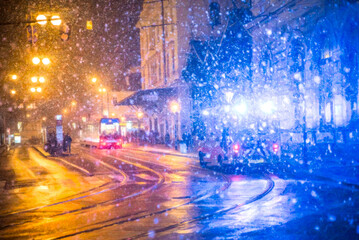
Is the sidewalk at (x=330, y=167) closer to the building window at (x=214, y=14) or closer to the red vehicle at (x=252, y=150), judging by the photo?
the red vehicle at (x=252, y=150)

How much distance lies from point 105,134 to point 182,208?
3562 centimetres

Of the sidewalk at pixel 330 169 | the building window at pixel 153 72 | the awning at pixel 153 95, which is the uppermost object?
the building window at pixel 153 72

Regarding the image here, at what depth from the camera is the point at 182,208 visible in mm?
9523

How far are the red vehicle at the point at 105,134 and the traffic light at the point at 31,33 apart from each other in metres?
29.5

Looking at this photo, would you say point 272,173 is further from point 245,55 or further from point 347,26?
point 245,55

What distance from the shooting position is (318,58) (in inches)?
952

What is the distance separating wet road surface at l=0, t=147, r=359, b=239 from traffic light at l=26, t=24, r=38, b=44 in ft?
16.6

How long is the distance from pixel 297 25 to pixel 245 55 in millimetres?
7775

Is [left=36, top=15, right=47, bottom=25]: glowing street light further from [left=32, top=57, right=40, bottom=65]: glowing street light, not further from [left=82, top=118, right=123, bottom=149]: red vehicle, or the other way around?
[left=82, top=118, right=123, bottom=149]: red vehicle

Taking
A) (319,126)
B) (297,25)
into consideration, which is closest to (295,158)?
(319,126)

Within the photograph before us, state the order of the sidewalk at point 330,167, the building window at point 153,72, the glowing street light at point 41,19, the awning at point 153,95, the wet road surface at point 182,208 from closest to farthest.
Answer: the wet road surface at point 182,208 → the glowing street light at point 41,19 → the sidewalk at point 330,167 → the awning at point 153,95 → the building window at point 153,72

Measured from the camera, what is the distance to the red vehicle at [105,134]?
1683 inches

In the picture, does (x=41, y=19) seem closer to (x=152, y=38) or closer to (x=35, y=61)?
(x=35, y=61)

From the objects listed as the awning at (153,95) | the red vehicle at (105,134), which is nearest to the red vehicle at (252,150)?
the awning at (153,95)
